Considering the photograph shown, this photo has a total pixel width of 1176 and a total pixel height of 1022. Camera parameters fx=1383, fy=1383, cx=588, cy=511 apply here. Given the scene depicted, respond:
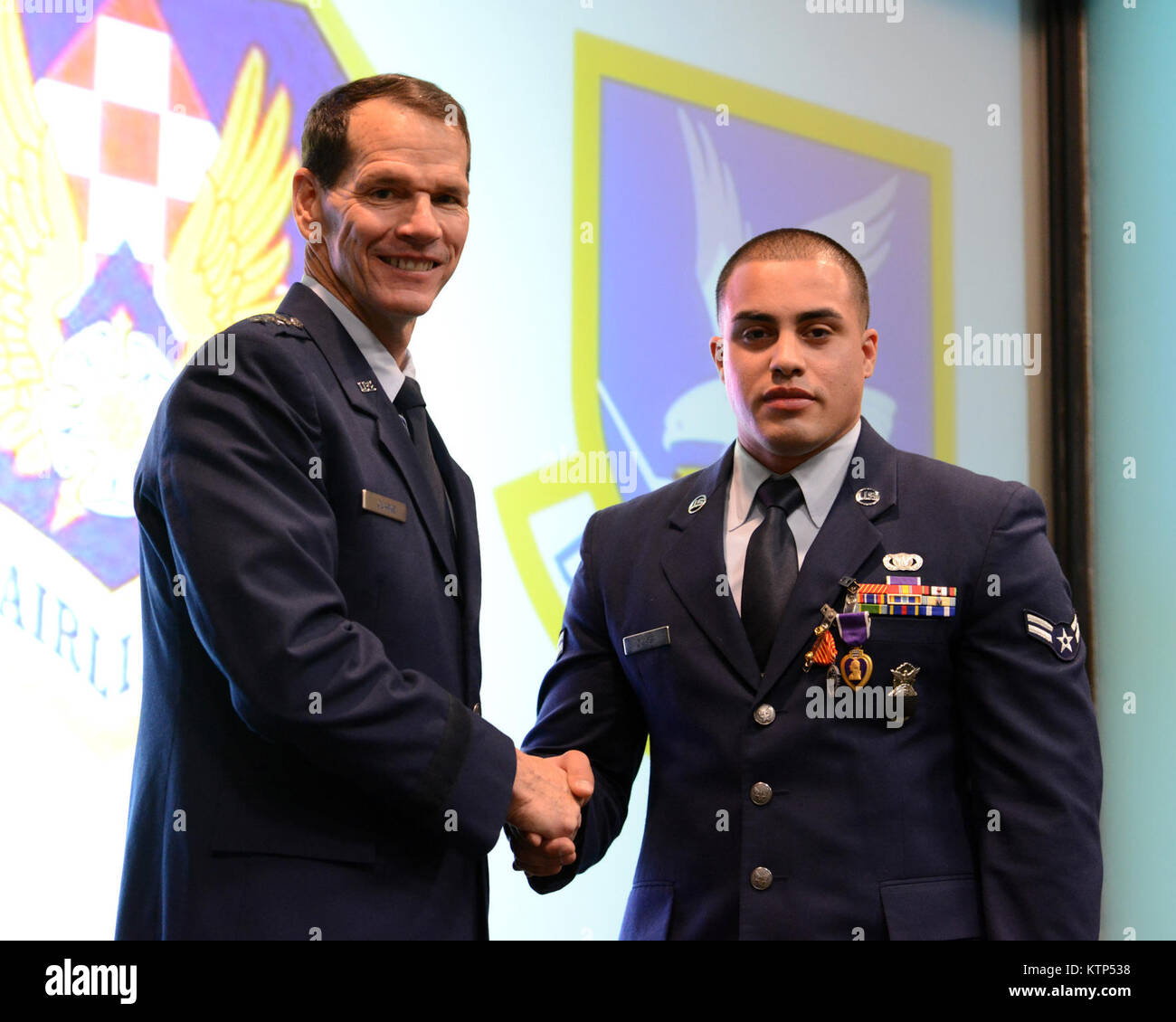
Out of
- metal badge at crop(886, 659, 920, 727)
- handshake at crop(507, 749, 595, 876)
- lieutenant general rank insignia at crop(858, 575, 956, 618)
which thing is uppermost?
lieutenant general rank insignia at crop(858, 575, 956, 618)

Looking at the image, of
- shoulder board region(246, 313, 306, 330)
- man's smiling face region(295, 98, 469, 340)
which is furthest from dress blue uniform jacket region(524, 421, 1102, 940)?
shoulder board region(246, 313, 306, 330)

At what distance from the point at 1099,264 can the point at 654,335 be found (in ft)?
5.98

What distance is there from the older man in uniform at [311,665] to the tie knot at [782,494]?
0.49m

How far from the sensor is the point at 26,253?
9.03 ft

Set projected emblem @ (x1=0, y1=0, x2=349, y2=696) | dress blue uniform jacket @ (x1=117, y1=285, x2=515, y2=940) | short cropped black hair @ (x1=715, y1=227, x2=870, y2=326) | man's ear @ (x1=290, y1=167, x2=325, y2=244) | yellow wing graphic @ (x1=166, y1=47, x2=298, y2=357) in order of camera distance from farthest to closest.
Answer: yellow wing graphic @ (x1=166, y1=47, x2=298, y2=357)
projected emblem @ (x1=0, y1=0, x2=349, y2=696)
short cropped black hair @ (x1=715, y1=227, x2=870, y2=326)
man's ear @ (x1=290, y1=167, x2=325, y2=244)
dress blue uniform jacket @ (x1=117, y1=285, x2=515, y2=940)

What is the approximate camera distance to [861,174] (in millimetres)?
4094

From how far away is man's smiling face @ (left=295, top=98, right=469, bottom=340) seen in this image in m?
2.09

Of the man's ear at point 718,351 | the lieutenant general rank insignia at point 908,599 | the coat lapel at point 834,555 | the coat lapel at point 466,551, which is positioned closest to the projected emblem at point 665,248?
the man's ear at point 718,351

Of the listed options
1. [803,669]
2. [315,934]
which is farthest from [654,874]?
[315,934]

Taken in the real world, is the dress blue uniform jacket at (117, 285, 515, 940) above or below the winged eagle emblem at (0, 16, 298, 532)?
below

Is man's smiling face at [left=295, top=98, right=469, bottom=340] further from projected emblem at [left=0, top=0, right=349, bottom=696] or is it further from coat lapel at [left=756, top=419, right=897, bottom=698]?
projected emblem at [left=0, top=0, right=349, bottom=696]

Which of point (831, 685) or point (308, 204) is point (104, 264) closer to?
point (308, 204)

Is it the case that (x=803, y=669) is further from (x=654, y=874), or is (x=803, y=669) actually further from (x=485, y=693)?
(x=485, y=693)

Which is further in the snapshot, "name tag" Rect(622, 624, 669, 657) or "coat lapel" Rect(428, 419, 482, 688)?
"name tag" Rect(622, 624, 669, 657)
